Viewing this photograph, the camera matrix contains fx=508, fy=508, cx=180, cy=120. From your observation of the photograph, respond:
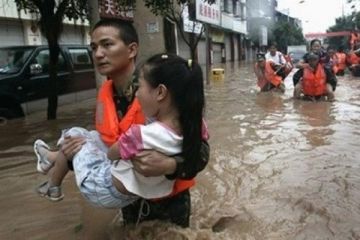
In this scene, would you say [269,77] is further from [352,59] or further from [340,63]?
[352,59]

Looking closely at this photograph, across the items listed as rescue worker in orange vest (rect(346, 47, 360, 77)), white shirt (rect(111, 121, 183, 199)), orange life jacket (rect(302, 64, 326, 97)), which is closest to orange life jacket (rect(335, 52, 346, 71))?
rescue worker in orange vest (rect(346, 47, 360, 77))

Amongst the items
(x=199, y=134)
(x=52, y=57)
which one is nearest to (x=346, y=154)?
(x=199, y=134)

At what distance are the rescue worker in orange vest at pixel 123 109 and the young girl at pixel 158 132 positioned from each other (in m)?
0.16

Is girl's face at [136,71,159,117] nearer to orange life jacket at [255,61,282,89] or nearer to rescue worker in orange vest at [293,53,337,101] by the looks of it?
rescue worker in orange vest at [293,53,337,101]

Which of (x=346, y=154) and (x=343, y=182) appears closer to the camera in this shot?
(x=343, y=182)

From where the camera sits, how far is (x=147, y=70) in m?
2.62

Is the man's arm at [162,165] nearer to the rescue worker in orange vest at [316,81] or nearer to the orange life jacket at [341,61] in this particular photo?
the rescue worker in orange vest at [316,81]

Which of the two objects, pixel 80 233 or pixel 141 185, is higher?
pixel 141 185

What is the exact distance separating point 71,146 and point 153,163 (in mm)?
689

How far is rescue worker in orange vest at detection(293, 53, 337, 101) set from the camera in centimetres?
1098

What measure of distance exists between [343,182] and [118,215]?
6.96 feet

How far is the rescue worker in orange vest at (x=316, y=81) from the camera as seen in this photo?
432 inches

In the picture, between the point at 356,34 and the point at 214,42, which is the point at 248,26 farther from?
the point at 356,34

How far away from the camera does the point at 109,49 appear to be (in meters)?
3.06
